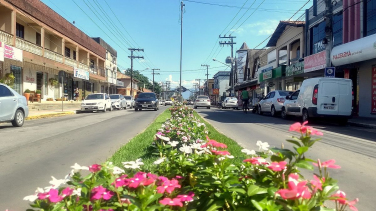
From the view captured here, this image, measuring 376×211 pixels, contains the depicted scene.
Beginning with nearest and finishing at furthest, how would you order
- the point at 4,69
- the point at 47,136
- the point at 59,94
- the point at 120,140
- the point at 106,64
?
the point at 120,140
the point at 47,136
the point at 4,69
the point at 59,94
the point at 106,64

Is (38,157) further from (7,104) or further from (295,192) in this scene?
(295,192)

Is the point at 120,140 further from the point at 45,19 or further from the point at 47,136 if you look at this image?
the point at 45,19

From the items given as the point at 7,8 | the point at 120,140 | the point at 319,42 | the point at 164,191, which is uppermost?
the point at 7,8

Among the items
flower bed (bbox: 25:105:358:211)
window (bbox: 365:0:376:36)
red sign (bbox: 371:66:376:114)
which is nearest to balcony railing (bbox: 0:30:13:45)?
flower bed (bbox: 25:105:358:211)

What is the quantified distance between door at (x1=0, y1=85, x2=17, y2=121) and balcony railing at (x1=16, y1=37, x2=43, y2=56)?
443 inches

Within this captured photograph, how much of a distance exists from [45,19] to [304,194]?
2799cm

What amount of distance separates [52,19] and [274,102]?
797 inches

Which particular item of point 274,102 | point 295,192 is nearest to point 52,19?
point 274,102

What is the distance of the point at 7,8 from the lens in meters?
19.5

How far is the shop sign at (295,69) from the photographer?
2272 cm

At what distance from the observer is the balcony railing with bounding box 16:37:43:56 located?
68.1ft

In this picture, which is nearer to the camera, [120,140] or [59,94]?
[120,140]

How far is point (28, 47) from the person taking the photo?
21969 mm

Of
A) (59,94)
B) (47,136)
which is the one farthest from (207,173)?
(59,94)
